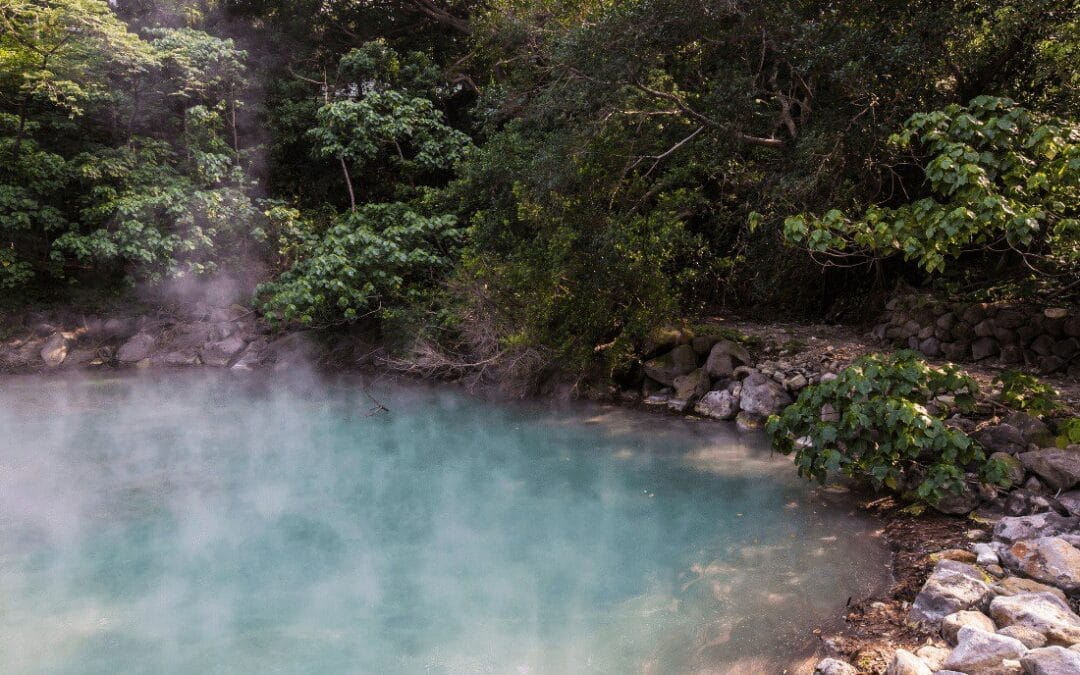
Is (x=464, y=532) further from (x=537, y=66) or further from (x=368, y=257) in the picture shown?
(x=537, y=66)

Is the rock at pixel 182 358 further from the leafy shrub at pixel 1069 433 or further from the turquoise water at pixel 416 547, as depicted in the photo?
the leafy shrub at pixel 1069 433

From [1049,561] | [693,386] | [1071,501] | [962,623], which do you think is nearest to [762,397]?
[693,386]

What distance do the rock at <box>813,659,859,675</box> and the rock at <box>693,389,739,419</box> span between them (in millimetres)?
4384

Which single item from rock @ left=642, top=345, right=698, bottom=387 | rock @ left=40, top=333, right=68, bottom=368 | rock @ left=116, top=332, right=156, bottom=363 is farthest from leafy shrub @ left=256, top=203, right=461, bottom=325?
rock @ left=40, top=333, right=68, bottom=368

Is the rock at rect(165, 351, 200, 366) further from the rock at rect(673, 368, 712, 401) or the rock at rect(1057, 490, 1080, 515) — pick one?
the rock at rect(1057, 490, 1080, 515)

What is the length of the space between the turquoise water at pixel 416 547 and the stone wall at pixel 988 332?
2.32m

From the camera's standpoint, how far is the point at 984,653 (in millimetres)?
3004

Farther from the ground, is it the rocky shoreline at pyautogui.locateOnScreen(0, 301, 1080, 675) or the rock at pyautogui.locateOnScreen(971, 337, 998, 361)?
the rock at pyautogui.locateOnScreen(971, 337, 998, 361)

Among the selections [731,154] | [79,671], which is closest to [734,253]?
[731,154]

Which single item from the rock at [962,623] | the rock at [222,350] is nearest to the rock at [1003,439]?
the rock at [962,623]

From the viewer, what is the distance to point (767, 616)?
4.03 metres

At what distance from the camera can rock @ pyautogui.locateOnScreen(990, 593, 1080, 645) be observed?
3.13 meters

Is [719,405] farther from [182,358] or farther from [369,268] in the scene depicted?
[182,358]

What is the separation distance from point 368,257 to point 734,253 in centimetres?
487
